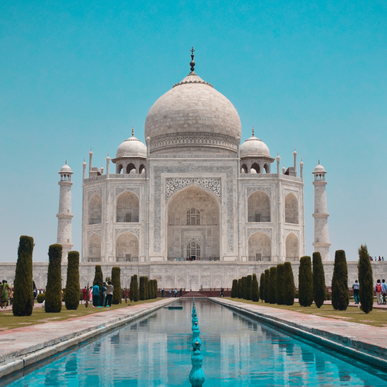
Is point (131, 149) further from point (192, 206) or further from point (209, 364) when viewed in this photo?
point (209, 364)

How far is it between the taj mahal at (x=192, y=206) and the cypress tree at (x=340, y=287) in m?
14.8

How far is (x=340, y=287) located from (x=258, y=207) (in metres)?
20.2

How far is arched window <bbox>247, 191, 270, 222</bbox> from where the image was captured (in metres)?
32.7

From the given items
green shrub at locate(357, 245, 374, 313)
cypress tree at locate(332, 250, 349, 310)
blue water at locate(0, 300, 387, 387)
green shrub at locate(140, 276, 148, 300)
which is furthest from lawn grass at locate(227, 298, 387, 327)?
green shrub at locate(140, 276, 148, 300)

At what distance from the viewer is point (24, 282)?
448 inches

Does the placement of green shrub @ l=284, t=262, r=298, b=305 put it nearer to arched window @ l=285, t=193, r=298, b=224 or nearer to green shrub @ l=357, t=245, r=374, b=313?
green shrub @ l=357, t=245, r=374, b=313

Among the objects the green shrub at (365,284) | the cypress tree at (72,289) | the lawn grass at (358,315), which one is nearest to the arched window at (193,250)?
the cypress tree at (72,289)

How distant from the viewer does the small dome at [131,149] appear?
115 ft

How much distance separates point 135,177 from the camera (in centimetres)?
3136

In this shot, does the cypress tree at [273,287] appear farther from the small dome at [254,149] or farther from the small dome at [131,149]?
the small dome at [131,149]

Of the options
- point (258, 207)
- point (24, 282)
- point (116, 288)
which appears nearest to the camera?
point (24, 282)

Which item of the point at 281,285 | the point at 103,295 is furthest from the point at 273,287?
Result: the point at 103,295

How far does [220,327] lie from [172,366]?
12.2ft

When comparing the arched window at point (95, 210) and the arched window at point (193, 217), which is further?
the arched window at point (193, 217)
